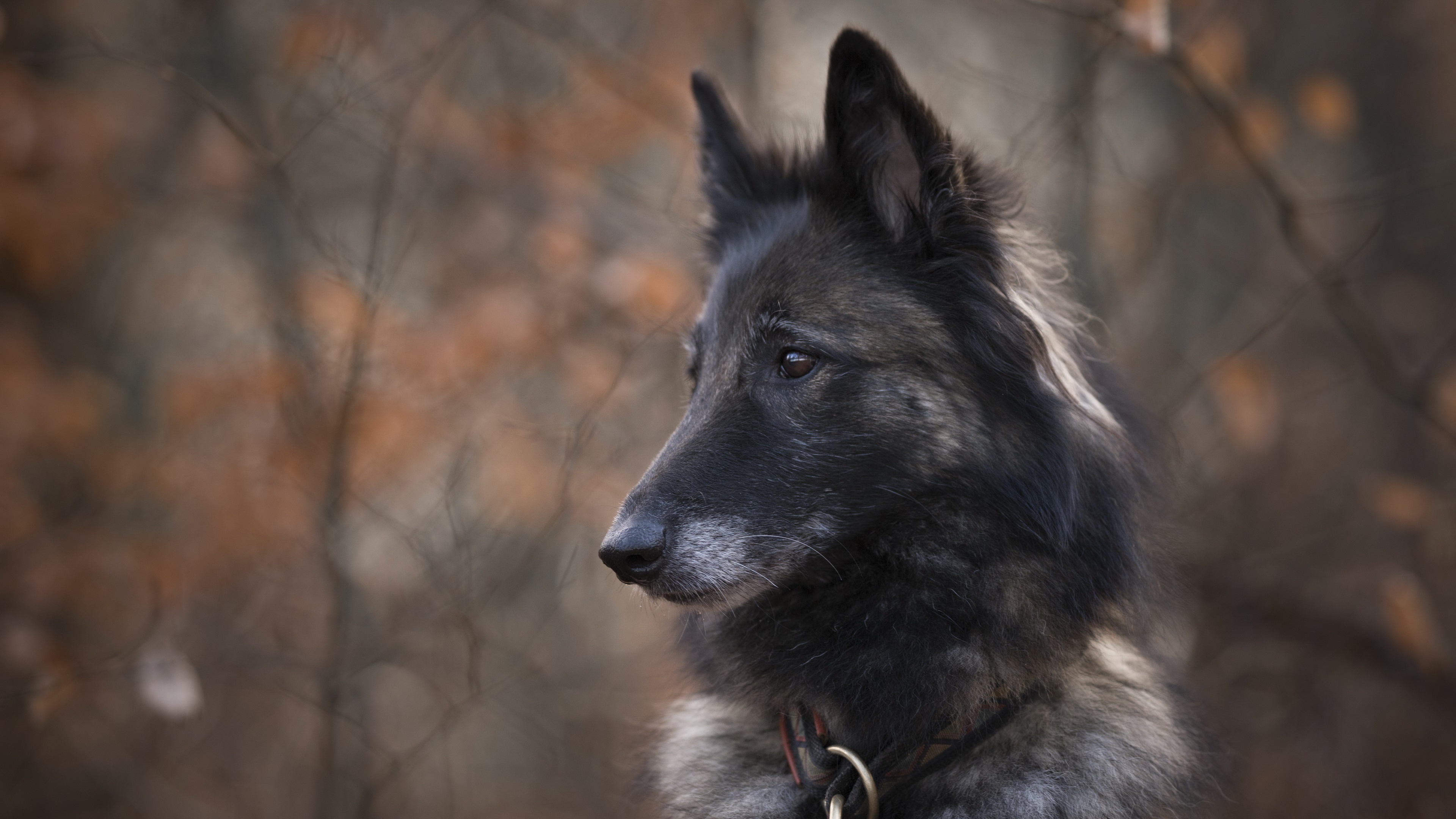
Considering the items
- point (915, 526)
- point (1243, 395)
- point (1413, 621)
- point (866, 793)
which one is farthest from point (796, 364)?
point (1413, 621)

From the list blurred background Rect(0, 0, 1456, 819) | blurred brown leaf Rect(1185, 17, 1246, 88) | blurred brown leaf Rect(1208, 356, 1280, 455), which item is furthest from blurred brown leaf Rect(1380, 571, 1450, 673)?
blurred brown leaf Rect(1185, 17, 1246, 88)

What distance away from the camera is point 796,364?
250 centimetres

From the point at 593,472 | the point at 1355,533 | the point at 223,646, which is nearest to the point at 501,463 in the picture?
the point at 593,472

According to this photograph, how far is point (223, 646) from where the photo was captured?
4691mm

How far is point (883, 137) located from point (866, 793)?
5.53 feet

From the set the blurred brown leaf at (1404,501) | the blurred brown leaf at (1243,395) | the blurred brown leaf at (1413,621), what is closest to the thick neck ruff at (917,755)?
the blurred brown leaf at (1413,621)

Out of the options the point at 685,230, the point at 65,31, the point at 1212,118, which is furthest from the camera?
the point at 65,31

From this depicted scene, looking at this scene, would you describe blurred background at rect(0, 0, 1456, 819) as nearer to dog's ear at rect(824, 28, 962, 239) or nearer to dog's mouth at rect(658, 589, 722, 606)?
dog's ear at rect(824, 28, 962, 239)

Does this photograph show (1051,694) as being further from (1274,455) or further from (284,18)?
(284,18)

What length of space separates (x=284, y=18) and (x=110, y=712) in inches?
161

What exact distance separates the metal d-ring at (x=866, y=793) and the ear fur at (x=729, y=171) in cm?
163

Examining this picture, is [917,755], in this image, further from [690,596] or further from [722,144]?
[722,144]

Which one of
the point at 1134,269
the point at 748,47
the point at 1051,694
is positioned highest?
the point at 748,47

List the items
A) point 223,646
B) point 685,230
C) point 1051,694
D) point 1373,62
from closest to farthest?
point 1051,694
point 685,230
point 223,646
point 1373,62
